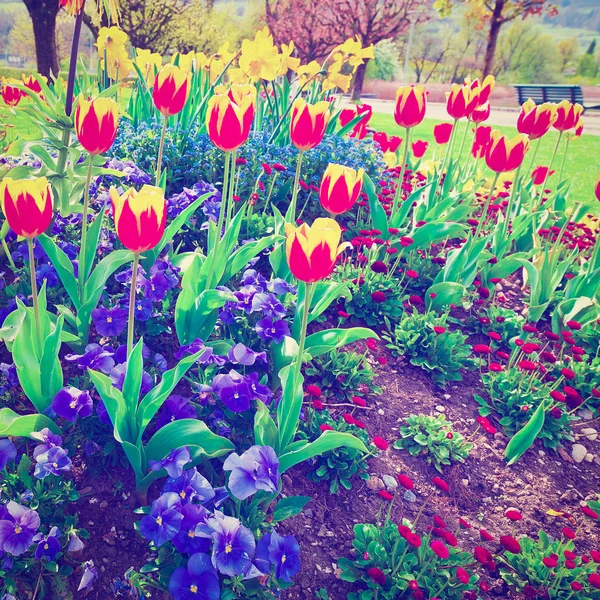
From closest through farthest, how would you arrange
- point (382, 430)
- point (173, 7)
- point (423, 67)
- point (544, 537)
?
1. point (544, 537)
2. point (382, 430)
3. point (173, 7)
4. point (423, 67)

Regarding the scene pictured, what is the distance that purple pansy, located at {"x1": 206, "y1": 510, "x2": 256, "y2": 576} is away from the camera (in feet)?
4.82

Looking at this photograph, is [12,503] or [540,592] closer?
[12,503]

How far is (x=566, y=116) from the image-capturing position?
3457 mm

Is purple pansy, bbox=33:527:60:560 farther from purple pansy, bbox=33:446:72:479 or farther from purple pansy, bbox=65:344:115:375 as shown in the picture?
purple pansy, bbox=65:344:115:375

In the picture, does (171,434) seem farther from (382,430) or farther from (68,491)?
(382,430)

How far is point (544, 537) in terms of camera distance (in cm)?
197

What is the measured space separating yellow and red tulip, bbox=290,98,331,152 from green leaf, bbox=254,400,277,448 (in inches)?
41.7

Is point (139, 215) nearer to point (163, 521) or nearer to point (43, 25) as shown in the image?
point (163, 521)

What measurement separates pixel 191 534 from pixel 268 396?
0.56 metres

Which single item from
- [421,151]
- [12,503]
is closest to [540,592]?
[12,503]

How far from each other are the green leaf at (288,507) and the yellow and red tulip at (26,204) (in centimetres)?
113

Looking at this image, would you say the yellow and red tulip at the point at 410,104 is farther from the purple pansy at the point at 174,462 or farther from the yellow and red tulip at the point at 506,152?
the purple pansy at the point at 174,462

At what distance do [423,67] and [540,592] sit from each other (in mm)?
57008

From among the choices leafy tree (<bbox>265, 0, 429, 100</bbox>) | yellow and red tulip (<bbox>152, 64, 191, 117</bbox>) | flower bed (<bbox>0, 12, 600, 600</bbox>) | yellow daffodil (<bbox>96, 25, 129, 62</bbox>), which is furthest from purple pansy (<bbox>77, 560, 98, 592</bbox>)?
leafy tree (<bbox>265, 0, 429, 100</bbox>)
